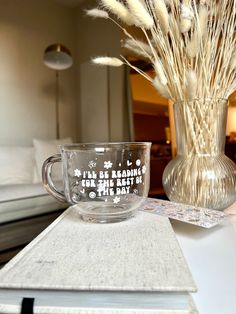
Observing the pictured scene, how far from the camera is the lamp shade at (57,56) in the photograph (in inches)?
97.4

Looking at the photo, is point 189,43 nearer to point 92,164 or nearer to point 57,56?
point 92,164

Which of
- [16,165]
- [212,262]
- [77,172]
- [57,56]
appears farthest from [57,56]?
[212,262]

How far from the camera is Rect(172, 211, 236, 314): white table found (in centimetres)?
28

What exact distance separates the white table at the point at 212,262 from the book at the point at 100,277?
0.04 meters

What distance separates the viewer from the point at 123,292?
25 centimetres

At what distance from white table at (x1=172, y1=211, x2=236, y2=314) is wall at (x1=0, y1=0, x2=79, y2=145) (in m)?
2.62

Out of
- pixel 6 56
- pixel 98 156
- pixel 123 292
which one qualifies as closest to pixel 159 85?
pixel 98 156

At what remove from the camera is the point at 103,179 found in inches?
18.5

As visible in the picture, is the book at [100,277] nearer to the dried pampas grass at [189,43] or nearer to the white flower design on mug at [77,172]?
the white flower design on mug at [77,172]

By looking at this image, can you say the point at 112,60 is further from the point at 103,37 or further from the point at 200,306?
the point at 103,37

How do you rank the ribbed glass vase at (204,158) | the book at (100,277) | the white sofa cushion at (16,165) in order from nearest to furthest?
the book at (100,277) → the ribbed glass vase at (204,158) → the white sofa cushion at (16,165)

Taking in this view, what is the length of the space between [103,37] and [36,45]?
0.71 meters

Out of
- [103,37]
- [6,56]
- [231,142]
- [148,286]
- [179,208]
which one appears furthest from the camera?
[103,37]

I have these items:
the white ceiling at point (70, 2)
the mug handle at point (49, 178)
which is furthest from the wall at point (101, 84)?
the mug handle at point (49, 178)
